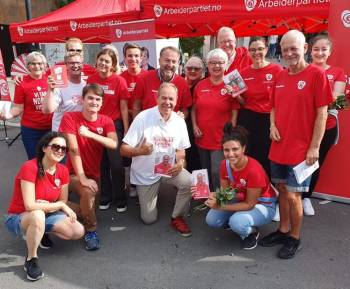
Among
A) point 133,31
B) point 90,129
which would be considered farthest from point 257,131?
point 133,31

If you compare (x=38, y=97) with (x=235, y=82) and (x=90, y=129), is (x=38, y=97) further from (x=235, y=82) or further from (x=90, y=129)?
(x=235, y=82)

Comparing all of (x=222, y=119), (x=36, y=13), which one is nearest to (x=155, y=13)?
(x=222, y=119)

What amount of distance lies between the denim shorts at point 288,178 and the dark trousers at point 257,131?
708mm

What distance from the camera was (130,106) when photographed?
4.22 metres

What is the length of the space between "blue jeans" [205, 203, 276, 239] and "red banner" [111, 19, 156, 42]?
335 centimetres

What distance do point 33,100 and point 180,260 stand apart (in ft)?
8.33

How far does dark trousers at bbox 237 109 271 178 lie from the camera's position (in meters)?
3.93

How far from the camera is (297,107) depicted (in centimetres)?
286

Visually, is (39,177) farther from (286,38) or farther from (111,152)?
(286,38)

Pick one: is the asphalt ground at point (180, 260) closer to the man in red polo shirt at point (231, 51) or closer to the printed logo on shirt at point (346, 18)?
the man in red polo shirt at point (231, 51)

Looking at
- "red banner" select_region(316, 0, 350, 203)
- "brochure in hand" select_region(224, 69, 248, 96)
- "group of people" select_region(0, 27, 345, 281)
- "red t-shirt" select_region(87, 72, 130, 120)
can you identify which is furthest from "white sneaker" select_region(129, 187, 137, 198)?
"red banner" select_region(316, 0, 350, 203)

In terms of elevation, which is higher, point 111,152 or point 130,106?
point 130,106

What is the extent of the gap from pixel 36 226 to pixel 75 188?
0.72 metres

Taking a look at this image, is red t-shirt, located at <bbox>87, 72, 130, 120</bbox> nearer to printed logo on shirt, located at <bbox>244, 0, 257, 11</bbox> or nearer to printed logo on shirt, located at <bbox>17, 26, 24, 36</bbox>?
printed logo on shirt, located at <bbox>244, 0, 257, 11</bbox>
